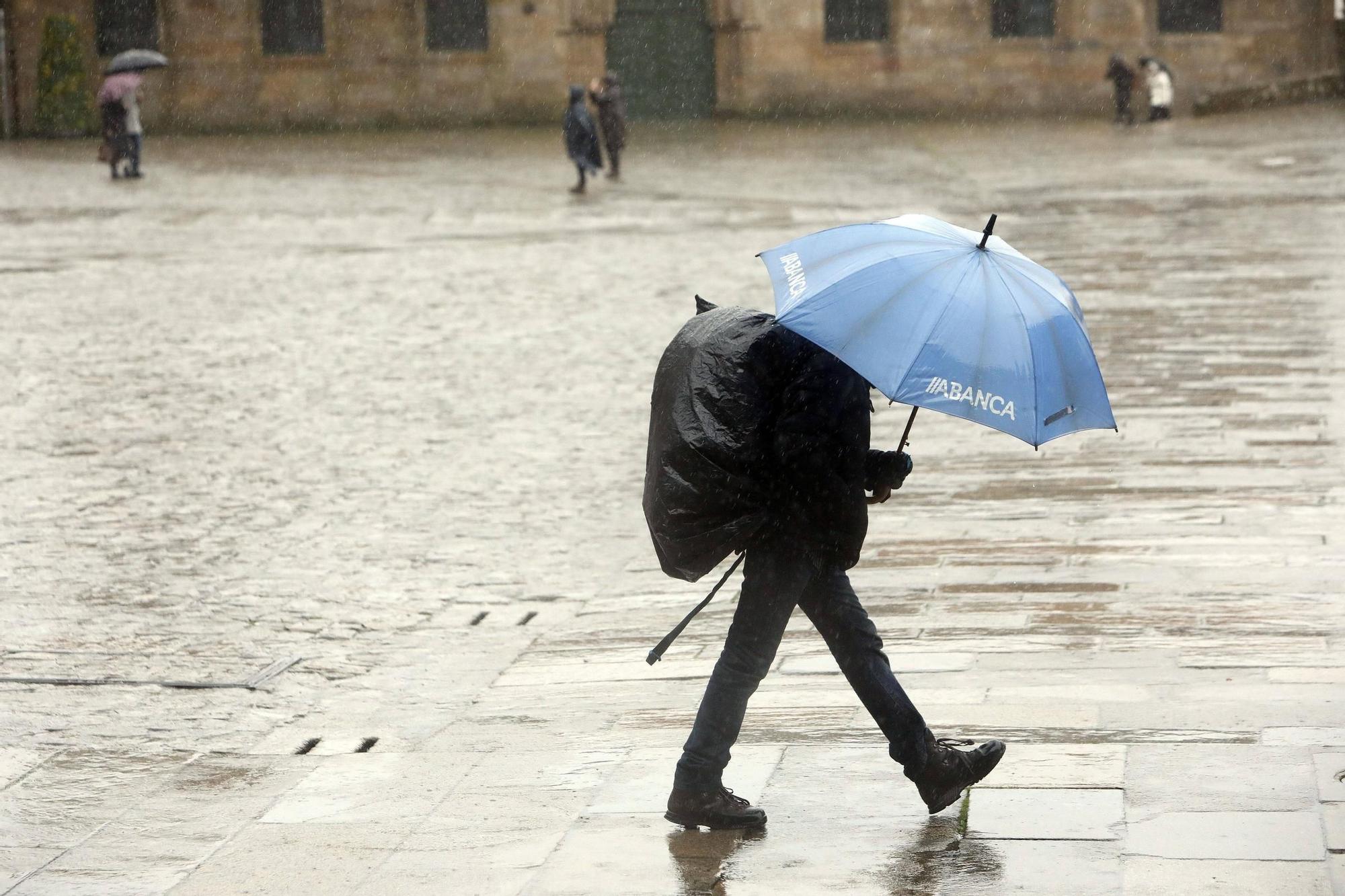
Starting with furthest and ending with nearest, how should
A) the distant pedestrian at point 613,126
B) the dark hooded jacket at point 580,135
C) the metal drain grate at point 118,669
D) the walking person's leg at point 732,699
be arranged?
the distant pedestrian at point 613,126
the dark hooded jacket at point 580,135
the metal drain grate at point 118,669
the walking person's leg at point 732,699

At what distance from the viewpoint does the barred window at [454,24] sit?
125 feet

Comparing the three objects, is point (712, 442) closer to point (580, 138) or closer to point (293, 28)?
point (580, 138)

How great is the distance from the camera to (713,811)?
4691mm

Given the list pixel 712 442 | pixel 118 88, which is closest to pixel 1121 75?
pixel 118 88

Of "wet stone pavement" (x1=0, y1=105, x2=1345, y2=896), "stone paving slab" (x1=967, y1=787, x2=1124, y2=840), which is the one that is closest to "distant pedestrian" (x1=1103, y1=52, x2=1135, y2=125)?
"wet stone pavement" (x1=0, y1=105, x2=1345, y2=896)

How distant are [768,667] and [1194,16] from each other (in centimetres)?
3663

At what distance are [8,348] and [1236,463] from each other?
9040 millimetres

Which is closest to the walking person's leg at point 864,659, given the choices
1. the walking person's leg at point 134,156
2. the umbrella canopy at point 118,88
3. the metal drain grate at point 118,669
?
the metal drain grate at point 118,669

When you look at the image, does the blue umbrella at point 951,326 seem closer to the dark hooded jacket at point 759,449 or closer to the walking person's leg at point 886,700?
the dark hooded jacket at point 759,449

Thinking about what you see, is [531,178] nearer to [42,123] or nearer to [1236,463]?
[42,123]

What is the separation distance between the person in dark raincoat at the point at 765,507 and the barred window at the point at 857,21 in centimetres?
3474

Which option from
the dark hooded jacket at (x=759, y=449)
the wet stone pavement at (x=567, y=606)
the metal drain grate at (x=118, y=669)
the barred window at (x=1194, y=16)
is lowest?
the metal drain grate at (x=118, y=669)

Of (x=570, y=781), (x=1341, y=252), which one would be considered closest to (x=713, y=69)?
(x=1341, y=252)

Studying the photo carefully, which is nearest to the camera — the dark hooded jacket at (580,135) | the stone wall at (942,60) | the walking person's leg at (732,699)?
the walking person's leg at (732,699)
